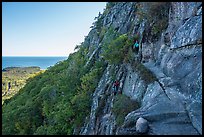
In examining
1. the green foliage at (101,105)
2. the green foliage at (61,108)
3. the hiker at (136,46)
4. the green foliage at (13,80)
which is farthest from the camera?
the green foliage at (13,80)

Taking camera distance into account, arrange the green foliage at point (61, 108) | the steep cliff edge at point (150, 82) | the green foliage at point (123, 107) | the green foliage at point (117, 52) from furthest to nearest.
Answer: the green foliage at point (61, 108)
the green foliage at point (117, 52)
the green foliage at point (123, 107)
the steep cliff edge at point (150, 82)

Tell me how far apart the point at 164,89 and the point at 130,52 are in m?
6.54

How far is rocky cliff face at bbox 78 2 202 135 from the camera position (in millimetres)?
9359

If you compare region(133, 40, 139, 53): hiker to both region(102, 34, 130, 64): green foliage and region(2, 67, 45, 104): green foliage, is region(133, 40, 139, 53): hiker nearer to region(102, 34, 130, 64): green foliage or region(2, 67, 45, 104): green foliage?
region(102, 34, 130, 64): green foliage

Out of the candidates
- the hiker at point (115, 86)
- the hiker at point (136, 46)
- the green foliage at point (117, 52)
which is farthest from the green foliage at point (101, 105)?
the hiker at point (136, 46)

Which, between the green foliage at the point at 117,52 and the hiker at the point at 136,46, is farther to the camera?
the green foliage at the point at 117,52

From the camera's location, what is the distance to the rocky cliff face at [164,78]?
9359 mm

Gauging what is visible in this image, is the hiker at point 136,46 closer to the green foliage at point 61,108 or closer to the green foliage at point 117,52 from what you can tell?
the green foliage at point 117,52

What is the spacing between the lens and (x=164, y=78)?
12.0m

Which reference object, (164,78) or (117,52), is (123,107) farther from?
(117,52)

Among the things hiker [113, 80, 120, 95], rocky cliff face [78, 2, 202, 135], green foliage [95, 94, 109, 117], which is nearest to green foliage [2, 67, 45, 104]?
green foliage [95, 94, 109, 117]

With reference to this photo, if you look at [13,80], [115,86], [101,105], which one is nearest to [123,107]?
[115,86]

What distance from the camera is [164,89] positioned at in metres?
11.1

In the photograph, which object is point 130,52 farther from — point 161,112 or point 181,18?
point 161,112
